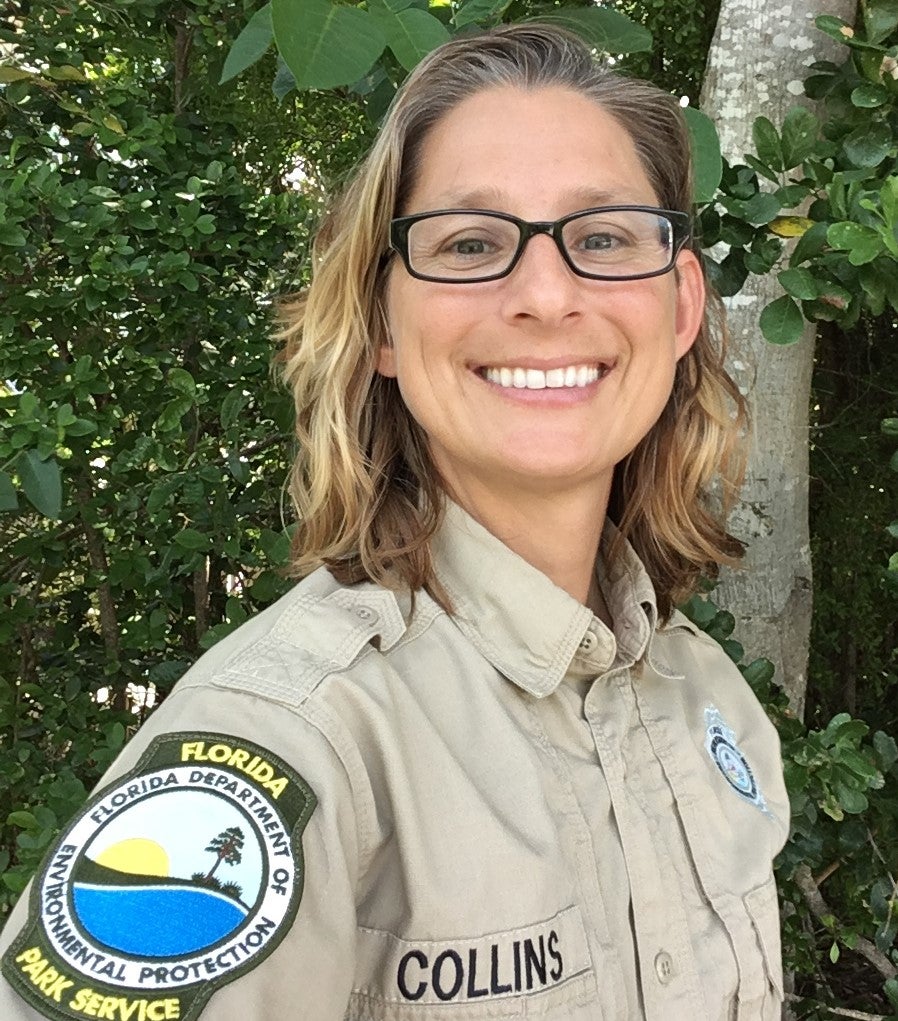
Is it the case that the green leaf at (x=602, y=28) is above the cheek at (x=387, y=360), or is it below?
above

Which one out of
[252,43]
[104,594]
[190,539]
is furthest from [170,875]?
[104,594]

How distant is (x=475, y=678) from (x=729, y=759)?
516 mm

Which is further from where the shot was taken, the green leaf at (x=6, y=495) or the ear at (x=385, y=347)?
the green leaf at (x=6, y=495)

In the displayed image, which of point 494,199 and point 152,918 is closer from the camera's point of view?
point 152,918

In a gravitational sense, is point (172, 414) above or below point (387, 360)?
below

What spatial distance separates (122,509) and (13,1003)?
1.68 meters

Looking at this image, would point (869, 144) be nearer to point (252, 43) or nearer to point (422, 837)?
→ point (252, 43)

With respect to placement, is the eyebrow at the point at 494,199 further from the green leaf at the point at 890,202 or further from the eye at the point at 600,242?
the green leaf at the point at 890,202

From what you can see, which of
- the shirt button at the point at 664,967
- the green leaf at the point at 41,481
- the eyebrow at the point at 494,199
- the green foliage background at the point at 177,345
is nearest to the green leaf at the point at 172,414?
the green foliage background at the point at 177,345

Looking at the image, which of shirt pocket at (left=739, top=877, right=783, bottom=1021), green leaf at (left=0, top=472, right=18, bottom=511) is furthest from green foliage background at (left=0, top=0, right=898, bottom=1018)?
shirt pocket at (left=739, top=877, right=783, bottom=1021)

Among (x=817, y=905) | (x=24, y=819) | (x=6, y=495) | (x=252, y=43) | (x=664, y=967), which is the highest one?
(x=252, y=43)

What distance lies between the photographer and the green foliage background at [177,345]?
1.75m

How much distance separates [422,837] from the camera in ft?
3.19

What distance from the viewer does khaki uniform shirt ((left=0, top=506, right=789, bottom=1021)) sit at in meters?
0.76
